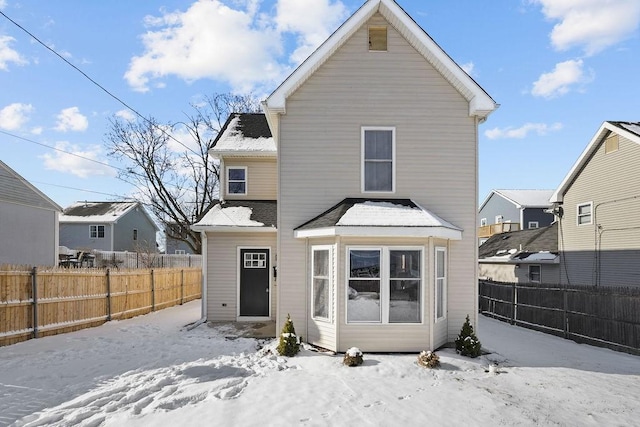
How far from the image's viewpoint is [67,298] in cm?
1134

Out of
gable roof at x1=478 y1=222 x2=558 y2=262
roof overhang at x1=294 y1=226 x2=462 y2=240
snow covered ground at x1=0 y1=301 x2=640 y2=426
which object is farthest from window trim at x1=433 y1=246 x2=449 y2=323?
gable roof at x1=478 y1=222 x2=558 y2=262

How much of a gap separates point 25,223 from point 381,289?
17479 mm

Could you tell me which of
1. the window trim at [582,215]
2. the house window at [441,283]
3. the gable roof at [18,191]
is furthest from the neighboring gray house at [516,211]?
the gable roof at [18,191]

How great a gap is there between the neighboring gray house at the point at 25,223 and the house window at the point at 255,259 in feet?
37.0

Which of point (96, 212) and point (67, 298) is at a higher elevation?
point (96, 212)

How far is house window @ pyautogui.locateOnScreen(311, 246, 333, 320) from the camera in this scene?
9.27m

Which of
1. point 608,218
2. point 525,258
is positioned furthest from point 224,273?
point 525,258

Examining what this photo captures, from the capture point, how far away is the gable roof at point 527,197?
A: 32112 millimetres

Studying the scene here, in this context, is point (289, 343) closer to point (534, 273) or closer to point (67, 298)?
point (67, 298)

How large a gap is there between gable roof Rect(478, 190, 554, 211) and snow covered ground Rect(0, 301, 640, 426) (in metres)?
24.2

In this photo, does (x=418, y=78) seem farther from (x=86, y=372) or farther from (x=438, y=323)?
(x=86, y=372)

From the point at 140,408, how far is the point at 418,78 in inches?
347

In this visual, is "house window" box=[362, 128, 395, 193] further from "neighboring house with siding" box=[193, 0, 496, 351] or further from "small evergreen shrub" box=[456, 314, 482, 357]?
"small evergreen shrub" box=[456, 314, 482, 357]

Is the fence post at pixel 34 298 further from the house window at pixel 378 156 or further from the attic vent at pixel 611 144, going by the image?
the attic vent at pixel 611 144
